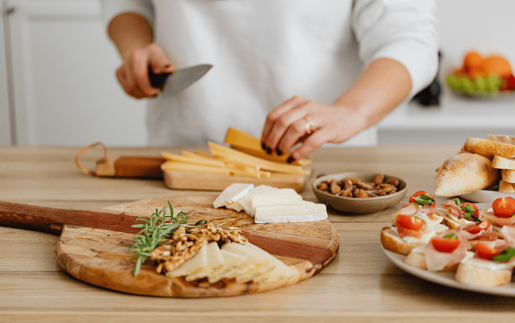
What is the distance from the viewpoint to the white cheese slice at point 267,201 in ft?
3.20

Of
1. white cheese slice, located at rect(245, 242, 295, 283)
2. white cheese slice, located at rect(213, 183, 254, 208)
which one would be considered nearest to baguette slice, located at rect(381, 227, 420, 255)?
white cheese slice, located at rect(245, 242, 295, 283)

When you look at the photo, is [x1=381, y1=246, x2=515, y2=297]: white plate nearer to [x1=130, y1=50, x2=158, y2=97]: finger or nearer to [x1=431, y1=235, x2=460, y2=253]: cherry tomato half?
[x1=431, y1=235, x2=460, y2=253]: cherry tomato half

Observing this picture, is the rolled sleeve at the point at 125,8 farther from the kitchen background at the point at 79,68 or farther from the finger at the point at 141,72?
the kitchen background at the point at 79,68

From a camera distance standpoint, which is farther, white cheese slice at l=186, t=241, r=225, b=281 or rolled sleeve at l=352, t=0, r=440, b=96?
rolled sleeve at l=352, t=0, r=440, b=96

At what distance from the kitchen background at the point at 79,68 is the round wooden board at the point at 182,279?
2.36 metres

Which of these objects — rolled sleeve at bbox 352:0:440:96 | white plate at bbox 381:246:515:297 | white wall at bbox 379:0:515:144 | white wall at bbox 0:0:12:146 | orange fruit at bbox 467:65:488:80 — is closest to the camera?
white plate at bbox 381:246:515:297

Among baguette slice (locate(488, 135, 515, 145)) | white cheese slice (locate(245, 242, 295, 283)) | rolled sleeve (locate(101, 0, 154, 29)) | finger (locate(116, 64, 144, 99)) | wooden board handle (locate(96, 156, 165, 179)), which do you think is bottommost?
white cheese slice (locate(245, 242, 295, 283))

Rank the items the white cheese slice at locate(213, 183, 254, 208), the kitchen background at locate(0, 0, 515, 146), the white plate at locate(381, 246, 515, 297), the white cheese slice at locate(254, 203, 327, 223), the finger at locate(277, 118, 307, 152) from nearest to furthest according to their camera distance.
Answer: the white plate at locate(381, 246, 515, 297), the white cheese slice at locate(254, 203, 327, 223), the white cheese slice at locate(213, 183, 254, 208), the finger at locate(277, 118, 307, 152), the kitchen background at locate(0, 0, 515, 146)

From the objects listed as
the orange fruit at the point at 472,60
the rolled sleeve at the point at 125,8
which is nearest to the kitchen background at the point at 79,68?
the orange fruit at the point at 472,60

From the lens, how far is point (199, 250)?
76 centimetres

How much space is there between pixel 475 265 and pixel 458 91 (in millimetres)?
2621

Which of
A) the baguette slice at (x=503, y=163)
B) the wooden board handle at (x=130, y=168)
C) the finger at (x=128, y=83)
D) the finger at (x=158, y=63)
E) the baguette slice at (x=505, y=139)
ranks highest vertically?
the finger at (x=158, y=63)

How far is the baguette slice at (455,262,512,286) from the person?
2.87 feet

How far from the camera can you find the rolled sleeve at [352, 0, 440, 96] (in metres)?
1.54
